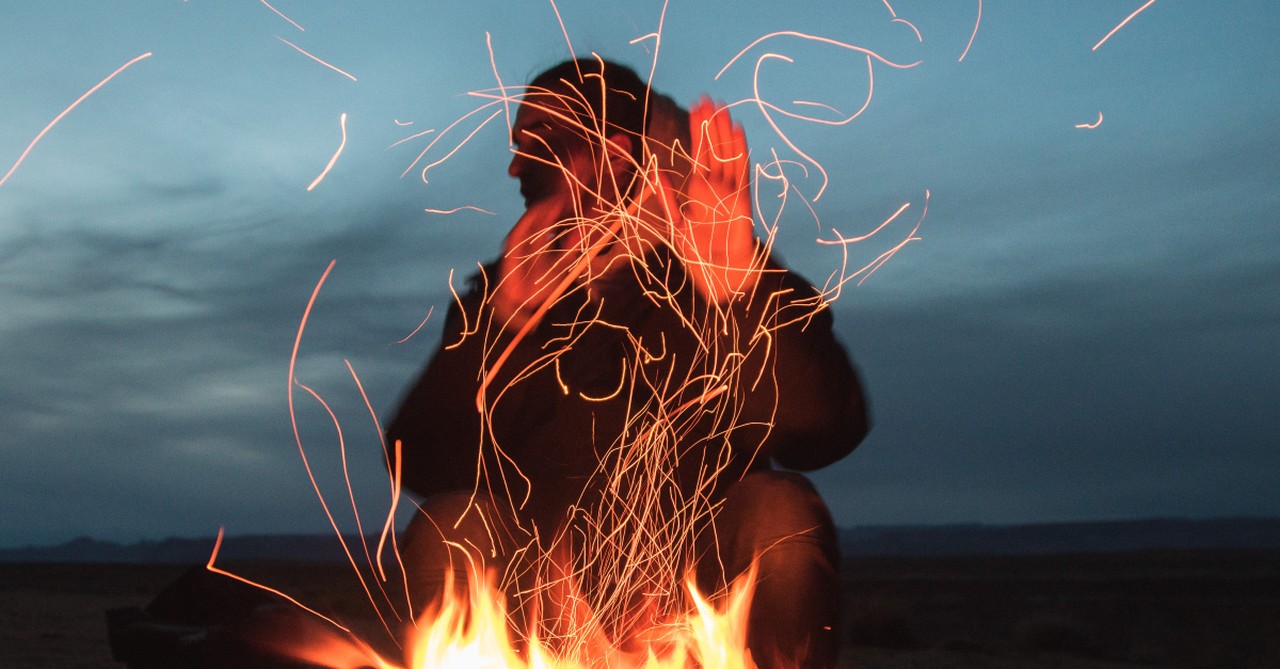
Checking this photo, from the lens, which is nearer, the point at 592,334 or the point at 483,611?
the point at 483,611

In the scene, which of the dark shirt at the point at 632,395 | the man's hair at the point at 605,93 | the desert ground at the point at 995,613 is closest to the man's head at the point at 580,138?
the man's hair at the point at 605,93

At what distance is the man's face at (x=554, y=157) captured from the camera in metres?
3.01

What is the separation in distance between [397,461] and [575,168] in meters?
0.92

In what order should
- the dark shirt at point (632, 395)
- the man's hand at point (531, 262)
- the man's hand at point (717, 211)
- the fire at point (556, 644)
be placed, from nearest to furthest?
the fire at point (556, 644)
the man's hand at point (717, 211)
the dark shirt at point (632, 395)
the man's hand at point (531, 262)

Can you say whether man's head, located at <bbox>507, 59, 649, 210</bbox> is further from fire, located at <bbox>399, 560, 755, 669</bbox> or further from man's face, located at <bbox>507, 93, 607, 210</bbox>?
fire, located at <bbox>399, 560, 755, 669</bbox>

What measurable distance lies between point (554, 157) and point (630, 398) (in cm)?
68

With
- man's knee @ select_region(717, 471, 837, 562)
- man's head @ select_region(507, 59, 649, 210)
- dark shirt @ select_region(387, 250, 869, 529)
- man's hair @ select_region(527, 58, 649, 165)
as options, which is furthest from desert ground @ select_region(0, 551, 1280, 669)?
man's hair @ select_region(527, 58, 649, 165)

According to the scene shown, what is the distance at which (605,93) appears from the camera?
10.1 feet

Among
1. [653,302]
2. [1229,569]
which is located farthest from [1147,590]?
[653,302]

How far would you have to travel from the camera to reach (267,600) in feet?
11.3

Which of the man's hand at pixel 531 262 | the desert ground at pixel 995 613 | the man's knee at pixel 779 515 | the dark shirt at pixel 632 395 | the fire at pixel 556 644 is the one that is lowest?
the desert ground at pixel 995 613

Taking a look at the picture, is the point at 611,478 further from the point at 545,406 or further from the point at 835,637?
the point at 835,637

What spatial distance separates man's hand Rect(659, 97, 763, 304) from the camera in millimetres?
2695

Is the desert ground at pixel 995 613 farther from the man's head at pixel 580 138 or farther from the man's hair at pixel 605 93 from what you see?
the man's hair at pixel 605 93
